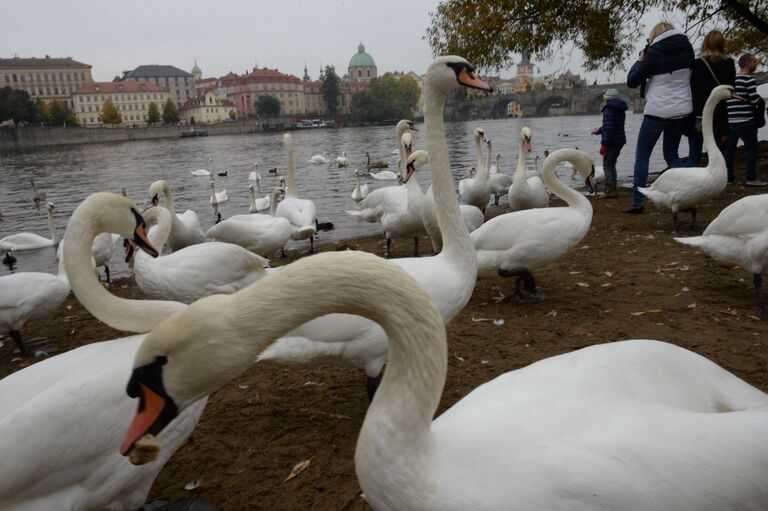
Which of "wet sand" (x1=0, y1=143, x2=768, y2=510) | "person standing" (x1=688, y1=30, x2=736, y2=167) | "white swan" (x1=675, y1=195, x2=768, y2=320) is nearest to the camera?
"wet sand" (x1=0, y1=143, x2=768, y2=510)

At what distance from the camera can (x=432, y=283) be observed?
131 inches

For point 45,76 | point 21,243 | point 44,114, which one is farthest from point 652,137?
point 45,76

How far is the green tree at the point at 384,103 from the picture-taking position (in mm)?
100438

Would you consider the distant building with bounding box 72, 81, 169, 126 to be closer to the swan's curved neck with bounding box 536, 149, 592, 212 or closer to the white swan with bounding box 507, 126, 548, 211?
the white swan with bounding box 507, 126, 548, 211

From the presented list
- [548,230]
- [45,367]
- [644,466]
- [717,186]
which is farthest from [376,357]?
[717,186]

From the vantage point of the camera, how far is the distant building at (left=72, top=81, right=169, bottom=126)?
12294cm

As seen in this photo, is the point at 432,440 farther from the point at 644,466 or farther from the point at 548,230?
the point at 548,230

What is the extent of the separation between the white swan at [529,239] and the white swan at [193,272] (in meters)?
2.33

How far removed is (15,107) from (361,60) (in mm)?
110330

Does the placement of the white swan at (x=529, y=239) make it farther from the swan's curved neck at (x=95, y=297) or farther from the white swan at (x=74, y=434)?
the white swan at (x=74, y=434)

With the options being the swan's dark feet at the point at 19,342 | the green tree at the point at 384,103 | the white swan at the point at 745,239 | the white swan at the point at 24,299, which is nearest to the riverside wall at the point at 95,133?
the green tree at the point at 384,103

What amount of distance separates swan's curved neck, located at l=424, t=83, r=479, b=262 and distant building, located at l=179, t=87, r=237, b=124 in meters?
133

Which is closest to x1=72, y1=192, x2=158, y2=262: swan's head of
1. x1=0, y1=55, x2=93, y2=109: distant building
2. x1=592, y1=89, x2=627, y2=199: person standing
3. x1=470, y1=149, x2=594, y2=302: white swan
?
x1=470, y1=149, x2=594, y2=302: white swan

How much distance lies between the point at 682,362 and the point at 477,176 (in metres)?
8.66
